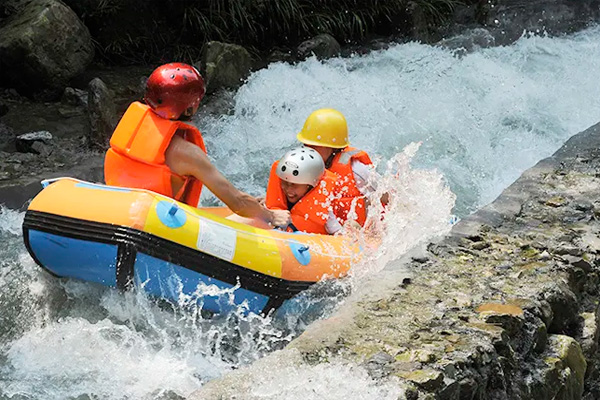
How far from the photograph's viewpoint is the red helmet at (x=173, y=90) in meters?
4.14

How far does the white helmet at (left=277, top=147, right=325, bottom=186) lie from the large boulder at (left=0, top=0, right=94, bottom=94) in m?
4.44

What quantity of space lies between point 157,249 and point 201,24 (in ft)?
20.3

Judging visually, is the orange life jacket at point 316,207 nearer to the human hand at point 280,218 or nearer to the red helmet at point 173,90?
the human hand at point 280,218

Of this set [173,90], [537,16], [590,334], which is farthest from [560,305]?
[537,16]

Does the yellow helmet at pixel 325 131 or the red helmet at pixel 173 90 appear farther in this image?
the yellow helmet at pixel 325 131

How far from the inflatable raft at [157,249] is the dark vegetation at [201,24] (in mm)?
5624

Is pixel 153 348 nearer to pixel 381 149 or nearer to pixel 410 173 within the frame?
pixel 410 173

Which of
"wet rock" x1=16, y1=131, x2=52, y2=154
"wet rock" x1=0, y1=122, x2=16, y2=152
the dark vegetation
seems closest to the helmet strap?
"wet rock" x1=16, y1=131, x2=52, y2=154

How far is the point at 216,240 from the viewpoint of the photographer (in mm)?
3975

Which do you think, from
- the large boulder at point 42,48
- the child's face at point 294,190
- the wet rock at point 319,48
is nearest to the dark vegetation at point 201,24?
the wet rock at point 319,48

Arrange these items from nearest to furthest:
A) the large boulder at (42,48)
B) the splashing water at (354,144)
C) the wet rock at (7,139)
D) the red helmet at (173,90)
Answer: the splashing water at (354,144), the red helmet at (173,90), the wet rock at (7,139), the large boulder at (42,48)

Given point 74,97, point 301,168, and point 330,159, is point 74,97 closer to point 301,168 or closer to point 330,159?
point 330,159

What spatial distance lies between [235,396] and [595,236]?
83.6 inches

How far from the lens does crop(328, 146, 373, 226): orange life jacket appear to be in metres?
4.71
